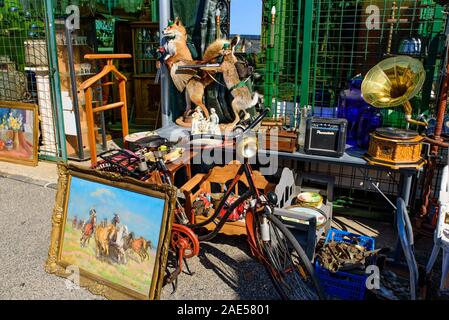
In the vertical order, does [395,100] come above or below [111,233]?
above

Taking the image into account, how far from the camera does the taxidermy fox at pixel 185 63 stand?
5143 mm

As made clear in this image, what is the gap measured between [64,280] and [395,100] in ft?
11.8

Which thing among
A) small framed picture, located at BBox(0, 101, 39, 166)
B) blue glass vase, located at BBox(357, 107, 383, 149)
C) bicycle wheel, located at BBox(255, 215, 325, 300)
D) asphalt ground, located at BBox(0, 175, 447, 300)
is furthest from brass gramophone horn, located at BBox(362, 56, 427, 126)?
small framed picture, located at BBox(0, 101, 39, 166)

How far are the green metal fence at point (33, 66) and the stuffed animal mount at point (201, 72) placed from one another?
2211 millimetres

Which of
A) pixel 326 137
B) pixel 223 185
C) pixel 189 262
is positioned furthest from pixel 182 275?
pixel 326 137

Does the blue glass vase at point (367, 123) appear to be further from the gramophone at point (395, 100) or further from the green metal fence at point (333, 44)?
the green metal fence at point (333, 44)

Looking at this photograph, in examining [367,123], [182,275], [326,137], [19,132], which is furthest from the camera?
[19,132]

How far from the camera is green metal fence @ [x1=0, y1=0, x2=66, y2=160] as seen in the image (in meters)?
6.36

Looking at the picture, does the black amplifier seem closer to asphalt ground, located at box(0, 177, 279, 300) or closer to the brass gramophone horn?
the brass gramophone horn

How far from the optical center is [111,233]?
3383 millimetres

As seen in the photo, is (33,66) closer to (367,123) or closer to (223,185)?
(223,185)

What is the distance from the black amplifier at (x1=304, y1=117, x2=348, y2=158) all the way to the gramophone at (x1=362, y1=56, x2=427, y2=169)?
0.29 meters

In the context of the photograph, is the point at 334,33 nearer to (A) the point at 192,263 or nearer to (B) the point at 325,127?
(B) the point at 325,127

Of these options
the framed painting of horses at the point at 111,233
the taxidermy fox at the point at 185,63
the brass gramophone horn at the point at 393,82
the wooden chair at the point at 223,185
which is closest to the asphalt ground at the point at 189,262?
the framed painting of horses at the point at 111,233
